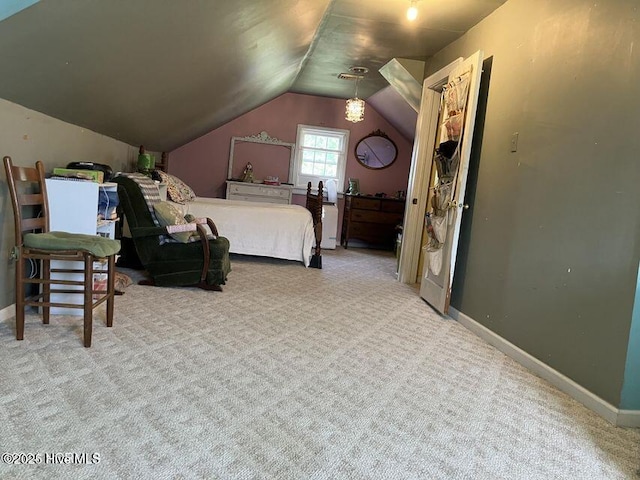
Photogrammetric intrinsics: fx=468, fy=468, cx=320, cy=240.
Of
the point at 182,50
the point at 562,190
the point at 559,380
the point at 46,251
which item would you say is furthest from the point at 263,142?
the point at 559,380

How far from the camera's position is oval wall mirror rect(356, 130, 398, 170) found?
7.71 metres

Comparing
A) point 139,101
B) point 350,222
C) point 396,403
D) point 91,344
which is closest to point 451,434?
point 396,403

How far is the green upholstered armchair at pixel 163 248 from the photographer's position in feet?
11.5

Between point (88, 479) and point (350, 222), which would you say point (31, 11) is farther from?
point (350, 222)

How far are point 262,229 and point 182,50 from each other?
228cm

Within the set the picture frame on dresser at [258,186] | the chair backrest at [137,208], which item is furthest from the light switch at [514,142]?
the picture frame on dresser at [258,186]

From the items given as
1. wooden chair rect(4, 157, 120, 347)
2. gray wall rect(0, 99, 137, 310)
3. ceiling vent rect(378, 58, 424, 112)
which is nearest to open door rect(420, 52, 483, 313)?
ceiling vent rect(378, 58, 424, 112)

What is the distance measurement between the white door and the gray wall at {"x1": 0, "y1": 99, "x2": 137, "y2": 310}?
277 cm

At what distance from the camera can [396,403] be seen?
201 centimetres

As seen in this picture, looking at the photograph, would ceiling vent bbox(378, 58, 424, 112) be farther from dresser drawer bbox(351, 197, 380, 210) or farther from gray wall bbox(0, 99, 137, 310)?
gray wall bbox(0, 99, 137, 310)

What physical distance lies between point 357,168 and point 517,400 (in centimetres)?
590

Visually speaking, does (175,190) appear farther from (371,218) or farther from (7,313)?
(371,218)

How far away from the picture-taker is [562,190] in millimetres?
2512

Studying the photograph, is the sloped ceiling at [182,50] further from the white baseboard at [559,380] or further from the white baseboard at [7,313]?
the white baseboard at [559,380]
